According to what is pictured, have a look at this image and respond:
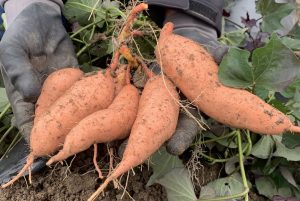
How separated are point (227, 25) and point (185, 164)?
0.55 m

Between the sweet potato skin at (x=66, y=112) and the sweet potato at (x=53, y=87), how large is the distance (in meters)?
0.04

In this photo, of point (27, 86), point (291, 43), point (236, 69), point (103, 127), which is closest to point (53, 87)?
point (27, 86)

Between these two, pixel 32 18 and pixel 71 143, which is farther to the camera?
pixel 32 18

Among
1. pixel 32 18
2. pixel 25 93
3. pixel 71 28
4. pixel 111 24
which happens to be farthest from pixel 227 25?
pixel 25 93

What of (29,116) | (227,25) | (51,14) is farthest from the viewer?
(227,25)

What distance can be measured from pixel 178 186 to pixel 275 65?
0.32m

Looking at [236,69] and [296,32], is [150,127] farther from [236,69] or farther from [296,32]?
[296,32]

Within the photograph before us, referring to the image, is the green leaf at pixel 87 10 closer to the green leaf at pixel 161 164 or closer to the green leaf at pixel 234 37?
the green leaf at pixel 234 37

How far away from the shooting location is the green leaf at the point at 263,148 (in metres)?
1.13

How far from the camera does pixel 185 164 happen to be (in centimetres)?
112

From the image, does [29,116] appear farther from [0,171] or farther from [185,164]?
[185,164]

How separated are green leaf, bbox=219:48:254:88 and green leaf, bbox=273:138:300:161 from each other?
213 mm

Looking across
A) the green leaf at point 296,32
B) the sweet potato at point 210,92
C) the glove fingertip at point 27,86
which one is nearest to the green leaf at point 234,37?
the green leaf at point 296,32

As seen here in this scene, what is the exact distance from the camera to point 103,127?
943 mm
